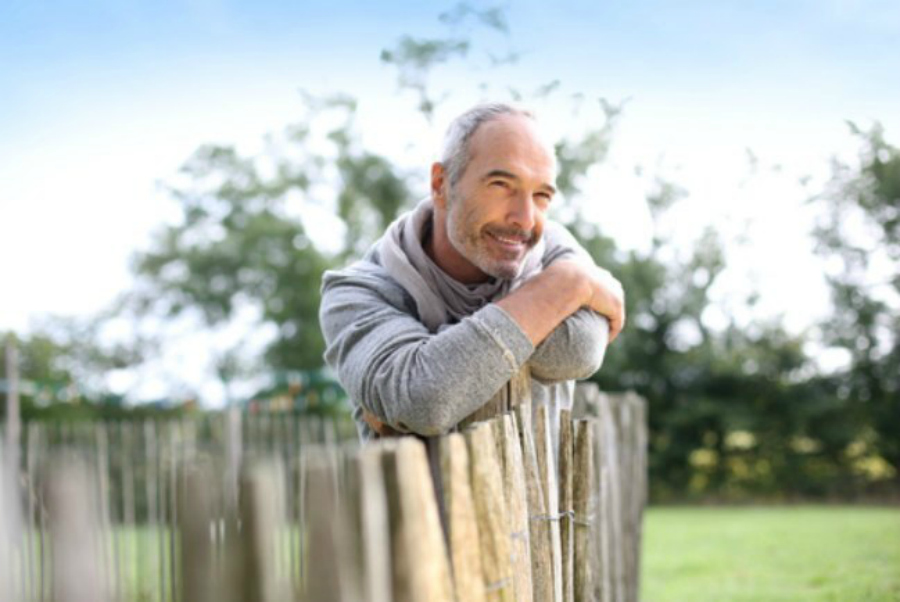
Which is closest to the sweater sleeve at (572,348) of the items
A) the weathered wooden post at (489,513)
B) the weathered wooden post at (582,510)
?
the weathered wooden post at (582,510)

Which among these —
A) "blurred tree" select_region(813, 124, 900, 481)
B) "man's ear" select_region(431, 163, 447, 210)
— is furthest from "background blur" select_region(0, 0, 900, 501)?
"man's ear" select_region(431, 163, 447, 210)

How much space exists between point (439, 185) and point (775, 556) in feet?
24.6

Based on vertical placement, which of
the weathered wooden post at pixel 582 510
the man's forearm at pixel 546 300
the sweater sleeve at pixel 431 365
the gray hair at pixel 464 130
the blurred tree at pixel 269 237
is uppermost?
the blurred tree at pixel 269 237

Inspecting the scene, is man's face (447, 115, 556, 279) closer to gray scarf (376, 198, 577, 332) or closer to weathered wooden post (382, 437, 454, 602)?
gray scarf (376, 198, 577, 332)

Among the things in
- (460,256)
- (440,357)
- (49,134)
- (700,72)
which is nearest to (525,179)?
(460,256)

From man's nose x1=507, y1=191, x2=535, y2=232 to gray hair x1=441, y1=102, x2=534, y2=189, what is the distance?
0.45ft

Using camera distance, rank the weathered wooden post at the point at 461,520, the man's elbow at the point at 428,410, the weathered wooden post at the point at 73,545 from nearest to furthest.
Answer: the weathered wooden post at the point at 73,545 < the weathered wooden post at the point at 461,520 < the man's elbow at the point at 428,410

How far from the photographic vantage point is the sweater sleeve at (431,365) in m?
1.91

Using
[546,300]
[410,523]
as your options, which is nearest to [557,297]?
[546,300]

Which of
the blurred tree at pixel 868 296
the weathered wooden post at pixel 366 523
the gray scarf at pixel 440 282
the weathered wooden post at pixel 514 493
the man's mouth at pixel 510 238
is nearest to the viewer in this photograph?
the weathered wooden post at pixel 366 523

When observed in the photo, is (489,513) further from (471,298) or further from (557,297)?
(471,298)

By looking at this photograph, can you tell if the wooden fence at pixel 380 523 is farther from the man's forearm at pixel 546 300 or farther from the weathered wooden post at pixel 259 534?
the man's forearm at pixel 546 300

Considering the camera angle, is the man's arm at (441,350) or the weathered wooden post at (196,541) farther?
the man's arm at (441,350)

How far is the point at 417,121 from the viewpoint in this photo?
653 inches
